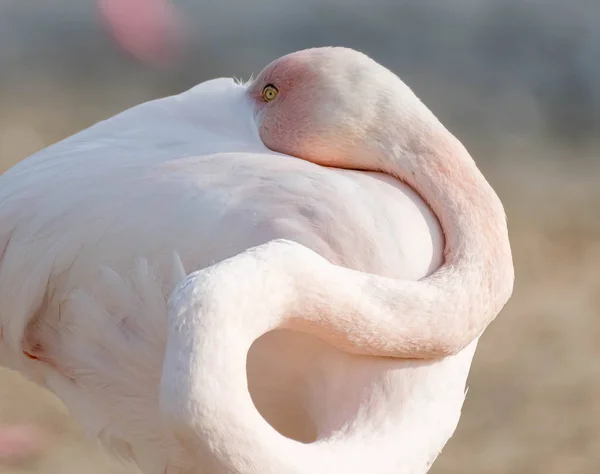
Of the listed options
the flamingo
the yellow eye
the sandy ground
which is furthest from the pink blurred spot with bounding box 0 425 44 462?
the yellow eye

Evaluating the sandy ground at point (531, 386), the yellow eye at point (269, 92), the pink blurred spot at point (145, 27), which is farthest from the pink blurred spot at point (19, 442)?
the pink blurred spot at point (145, 27)

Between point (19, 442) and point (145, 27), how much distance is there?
11.2 ft

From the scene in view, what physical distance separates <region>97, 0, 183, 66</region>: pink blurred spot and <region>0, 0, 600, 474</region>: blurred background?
0.06m

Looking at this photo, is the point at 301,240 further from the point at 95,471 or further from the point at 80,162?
the point at 95,471

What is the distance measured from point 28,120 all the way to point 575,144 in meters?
2.72

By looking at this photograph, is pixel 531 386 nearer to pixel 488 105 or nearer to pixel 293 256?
pixel 488 105

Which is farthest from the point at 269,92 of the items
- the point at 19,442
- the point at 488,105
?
the point at 488,105

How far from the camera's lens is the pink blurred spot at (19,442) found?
374cm

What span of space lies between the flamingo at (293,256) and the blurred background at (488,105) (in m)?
1.53

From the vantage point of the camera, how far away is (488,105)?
609 centimetres

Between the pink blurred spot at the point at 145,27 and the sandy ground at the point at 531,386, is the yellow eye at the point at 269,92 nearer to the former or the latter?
the sandy ground at the point at 531,386

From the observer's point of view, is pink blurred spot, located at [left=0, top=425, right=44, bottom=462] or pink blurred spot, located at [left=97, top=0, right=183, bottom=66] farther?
pink blurred spot, located at [left=97, top=0, right=183, bottom=66]

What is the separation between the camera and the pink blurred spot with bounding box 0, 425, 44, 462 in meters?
3.74

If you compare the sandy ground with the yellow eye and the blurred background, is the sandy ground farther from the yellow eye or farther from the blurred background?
the yellow eye
